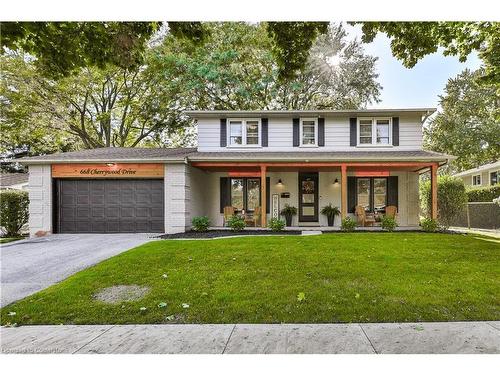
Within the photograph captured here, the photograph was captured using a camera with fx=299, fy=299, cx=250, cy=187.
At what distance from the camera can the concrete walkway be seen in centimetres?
281

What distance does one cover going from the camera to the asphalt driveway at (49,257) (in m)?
4.68

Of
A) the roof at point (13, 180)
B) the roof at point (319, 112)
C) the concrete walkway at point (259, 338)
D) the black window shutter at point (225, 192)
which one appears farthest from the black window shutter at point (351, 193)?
the roof at point (13, 180)

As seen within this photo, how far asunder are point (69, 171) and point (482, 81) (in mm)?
12188

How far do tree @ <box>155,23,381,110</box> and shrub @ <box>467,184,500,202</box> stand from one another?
6919mm

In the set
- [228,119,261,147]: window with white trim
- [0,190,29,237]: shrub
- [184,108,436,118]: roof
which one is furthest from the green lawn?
[0,190,29,237]: shrub

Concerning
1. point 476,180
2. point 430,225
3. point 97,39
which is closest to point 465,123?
point 476,180

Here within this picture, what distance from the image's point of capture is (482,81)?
25.6ft

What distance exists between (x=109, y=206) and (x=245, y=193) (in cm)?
478

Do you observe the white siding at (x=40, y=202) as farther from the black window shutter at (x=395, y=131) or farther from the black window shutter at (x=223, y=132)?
the black window shutter at (x=395, y=131)

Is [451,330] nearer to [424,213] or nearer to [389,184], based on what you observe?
[389,184]

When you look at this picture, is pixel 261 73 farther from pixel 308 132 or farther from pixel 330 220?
pixel 330 220

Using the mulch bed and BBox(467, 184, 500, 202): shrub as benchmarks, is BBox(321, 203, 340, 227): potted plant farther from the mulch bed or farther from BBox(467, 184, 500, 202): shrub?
BBox(467, 184, 500, 202): shrub

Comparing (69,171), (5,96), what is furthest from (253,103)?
(5,96)

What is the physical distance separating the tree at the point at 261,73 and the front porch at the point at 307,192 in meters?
5.11
